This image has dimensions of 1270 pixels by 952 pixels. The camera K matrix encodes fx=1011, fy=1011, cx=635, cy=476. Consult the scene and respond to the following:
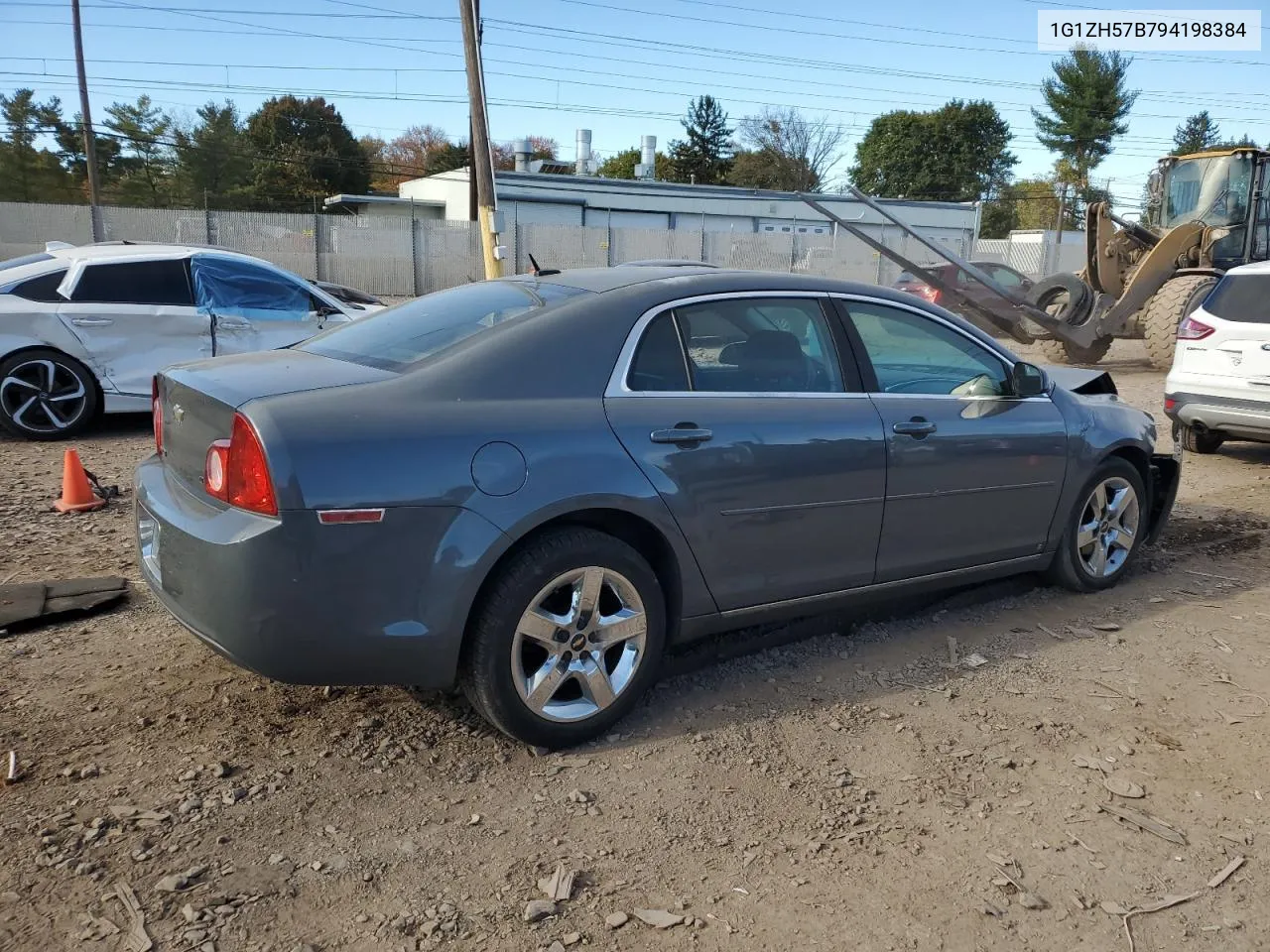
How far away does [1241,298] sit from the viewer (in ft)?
26.7

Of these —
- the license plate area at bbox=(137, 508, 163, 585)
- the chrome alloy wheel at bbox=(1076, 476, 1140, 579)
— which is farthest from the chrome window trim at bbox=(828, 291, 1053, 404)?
the license plate area at bbox=(137, 508, 163, 585)

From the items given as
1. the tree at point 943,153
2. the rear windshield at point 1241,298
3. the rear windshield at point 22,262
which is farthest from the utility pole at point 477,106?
the tree at point 943,153

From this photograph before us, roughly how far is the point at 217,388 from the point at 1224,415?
7.69 m

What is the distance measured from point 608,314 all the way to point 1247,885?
2.60 m

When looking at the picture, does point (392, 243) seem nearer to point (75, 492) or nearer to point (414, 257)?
point (414, 257)

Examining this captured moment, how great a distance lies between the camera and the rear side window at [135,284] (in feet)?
27.5

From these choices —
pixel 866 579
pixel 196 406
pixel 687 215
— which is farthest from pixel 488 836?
pixel 687 215

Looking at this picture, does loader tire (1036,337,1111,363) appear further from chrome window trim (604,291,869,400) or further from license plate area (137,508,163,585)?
license plate area (137,508,163,585)

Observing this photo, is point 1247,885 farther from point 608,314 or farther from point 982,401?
point 608,314

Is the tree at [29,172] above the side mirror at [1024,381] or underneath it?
above

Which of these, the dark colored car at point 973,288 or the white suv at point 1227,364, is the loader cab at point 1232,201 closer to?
the dark colored car at point 973,288

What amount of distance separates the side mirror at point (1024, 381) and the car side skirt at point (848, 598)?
788mm

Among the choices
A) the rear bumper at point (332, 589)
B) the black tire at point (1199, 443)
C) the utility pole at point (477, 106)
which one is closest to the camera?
the rear bumper at point (332, 589)

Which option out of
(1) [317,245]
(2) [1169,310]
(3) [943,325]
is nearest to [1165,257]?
(2) [1169,310]
